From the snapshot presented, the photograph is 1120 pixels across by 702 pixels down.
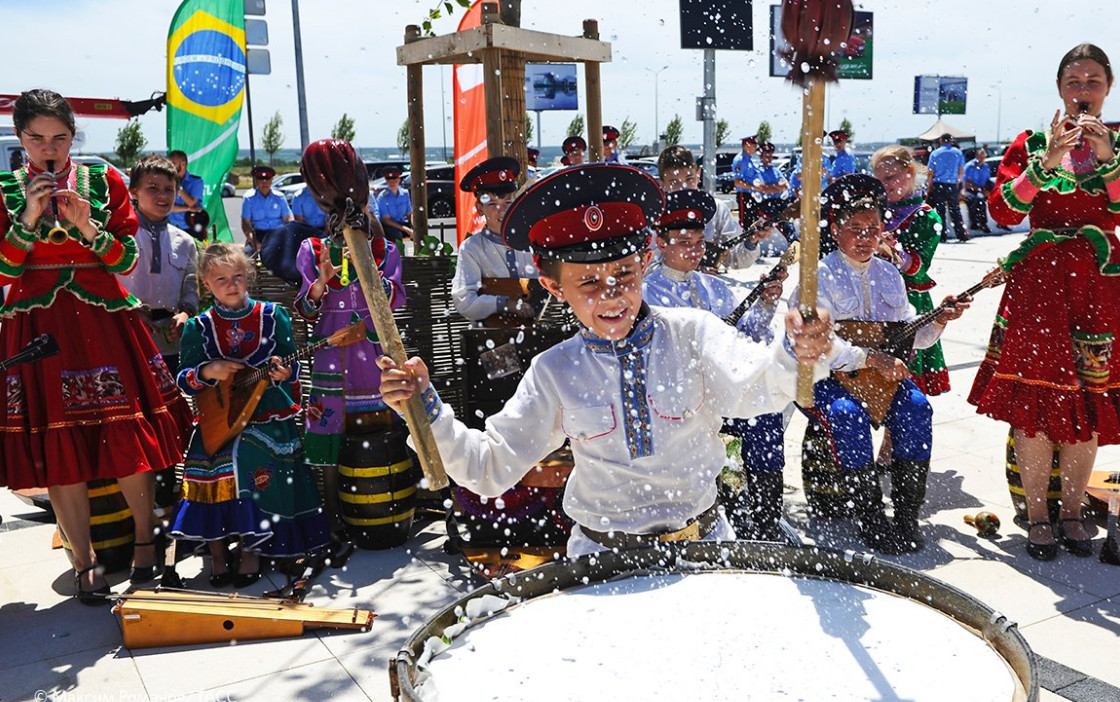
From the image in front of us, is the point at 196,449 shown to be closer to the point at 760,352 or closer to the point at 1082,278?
the point at 760,352

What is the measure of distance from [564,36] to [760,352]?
3651 mm

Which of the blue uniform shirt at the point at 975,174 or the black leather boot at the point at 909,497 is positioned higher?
the blue uniform shirt at the point at 975,174

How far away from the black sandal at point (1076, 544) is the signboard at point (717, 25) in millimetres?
6402

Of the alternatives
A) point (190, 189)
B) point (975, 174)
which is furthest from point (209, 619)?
point (975, 174)

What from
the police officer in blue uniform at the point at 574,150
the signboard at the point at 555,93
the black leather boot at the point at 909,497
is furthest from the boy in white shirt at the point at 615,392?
the signboard at the point at 555,93

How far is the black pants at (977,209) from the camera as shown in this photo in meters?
20.3

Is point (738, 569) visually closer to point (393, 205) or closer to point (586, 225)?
point (586, 225)

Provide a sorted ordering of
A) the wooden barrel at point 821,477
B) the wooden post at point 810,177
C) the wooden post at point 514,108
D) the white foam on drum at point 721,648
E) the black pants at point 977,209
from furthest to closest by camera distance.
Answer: the black pants at point 977,209 < the wooden post at point 514,108 < the wooden barrel at point 821,477 < the wooden post at point 810,177 < the white foam on drum at point 721,648

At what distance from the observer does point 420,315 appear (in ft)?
17.3

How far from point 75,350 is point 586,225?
2802mm

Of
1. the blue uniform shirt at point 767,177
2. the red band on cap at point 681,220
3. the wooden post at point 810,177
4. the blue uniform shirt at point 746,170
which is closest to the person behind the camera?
the wooden post at point 810,177

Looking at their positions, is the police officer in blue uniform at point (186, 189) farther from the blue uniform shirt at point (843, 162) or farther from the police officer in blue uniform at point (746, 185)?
the blue uniform shirt at point (843, 162)

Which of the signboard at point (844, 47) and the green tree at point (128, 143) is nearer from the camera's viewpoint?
the signboard at point (844, 47)

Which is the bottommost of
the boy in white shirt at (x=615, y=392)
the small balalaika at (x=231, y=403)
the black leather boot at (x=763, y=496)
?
the black leather boot at (x=763, y=496)
